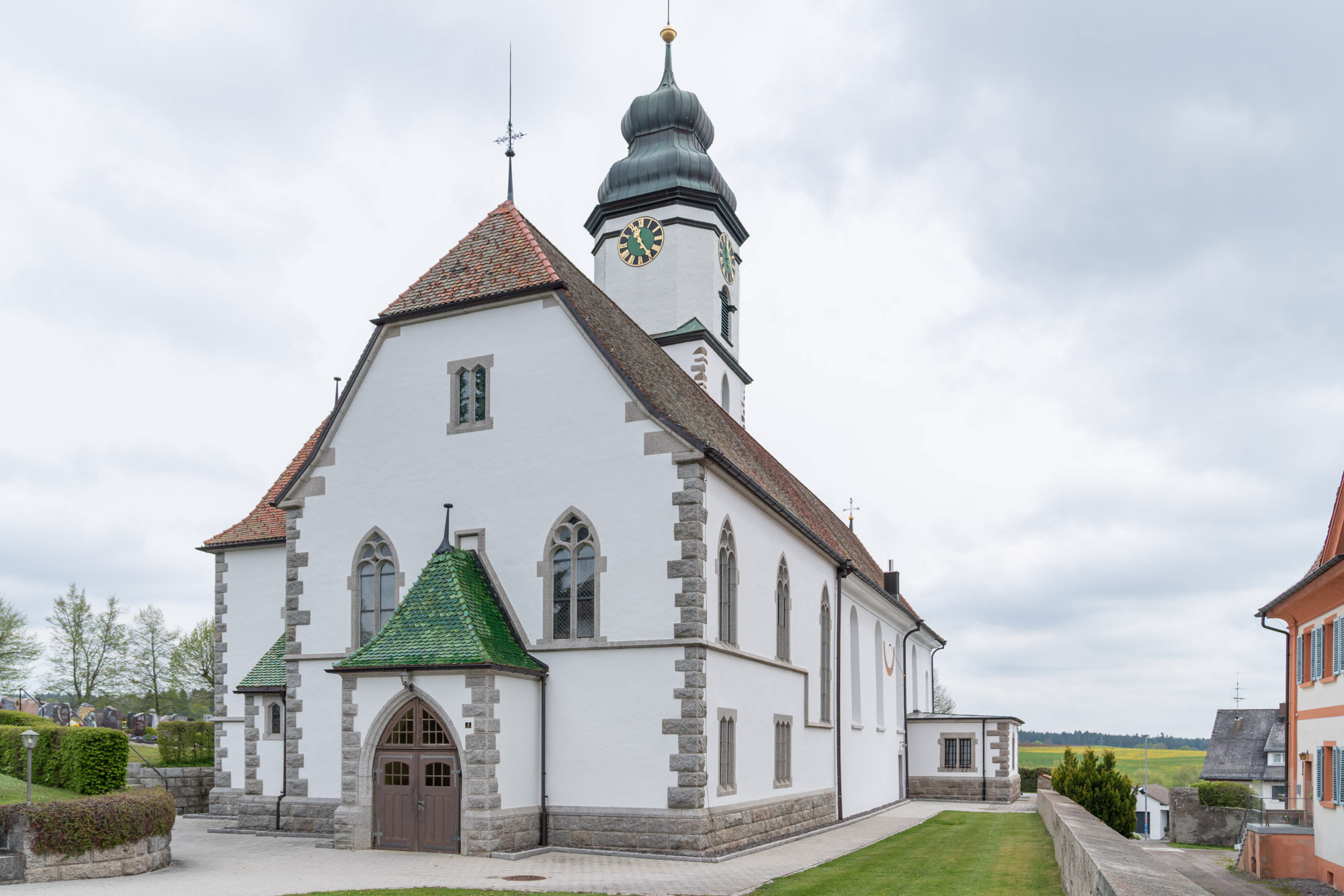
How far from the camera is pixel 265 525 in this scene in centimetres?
2947

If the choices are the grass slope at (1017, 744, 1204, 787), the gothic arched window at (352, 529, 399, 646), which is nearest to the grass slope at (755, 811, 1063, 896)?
the gothic arched window at (352, 529, 399, 646)

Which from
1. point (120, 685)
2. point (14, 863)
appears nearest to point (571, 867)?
point (14, 863)

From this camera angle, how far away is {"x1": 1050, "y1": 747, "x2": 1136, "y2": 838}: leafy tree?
29750mm

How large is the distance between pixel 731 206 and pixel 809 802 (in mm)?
20083

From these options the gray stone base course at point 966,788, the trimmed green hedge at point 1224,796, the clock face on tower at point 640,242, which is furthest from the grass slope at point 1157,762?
the clock face on tower at point 640,242

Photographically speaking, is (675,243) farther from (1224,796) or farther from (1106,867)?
(1224,796)

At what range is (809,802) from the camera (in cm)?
2583

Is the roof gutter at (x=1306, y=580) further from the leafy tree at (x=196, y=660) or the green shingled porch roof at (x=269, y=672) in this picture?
the leafy tree at (x=196, y=660)

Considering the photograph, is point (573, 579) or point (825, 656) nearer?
point (573, 579)

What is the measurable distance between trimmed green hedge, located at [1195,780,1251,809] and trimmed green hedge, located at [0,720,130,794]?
46347 mm

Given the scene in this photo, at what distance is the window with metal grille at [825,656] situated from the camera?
2841cm

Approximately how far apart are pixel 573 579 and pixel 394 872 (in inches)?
234

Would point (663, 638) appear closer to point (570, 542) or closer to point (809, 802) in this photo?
point (570, 542)

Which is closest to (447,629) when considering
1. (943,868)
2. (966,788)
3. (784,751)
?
(784,751)
